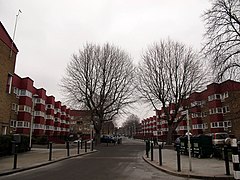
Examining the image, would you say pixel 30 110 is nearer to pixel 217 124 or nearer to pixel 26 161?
pixel 26 161

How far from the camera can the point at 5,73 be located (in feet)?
81.8

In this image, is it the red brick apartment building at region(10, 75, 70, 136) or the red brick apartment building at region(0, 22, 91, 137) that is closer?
the red brick apartment building at region(0, 22, 91, 137)

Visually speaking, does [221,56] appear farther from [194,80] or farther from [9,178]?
[194,80]

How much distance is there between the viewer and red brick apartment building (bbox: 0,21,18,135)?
24.4 m

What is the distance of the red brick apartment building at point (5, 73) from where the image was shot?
2436 cm

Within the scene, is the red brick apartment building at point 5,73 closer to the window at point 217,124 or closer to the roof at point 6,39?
the roof at point 6,39

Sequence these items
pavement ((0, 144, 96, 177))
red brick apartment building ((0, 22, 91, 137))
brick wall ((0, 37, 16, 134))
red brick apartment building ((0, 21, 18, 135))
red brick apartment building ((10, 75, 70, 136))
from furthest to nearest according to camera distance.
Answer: red brick apartment building ((10, 75, 70, 136)), red brick apartment building ((0, 22, 91, 137)), red brick apartment building ((0, 21, 18, 135)), brick wall ((0, 37, 16, 134)), pavement ((0, 144, 96, 177))

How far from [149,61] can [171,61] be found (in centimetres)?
355

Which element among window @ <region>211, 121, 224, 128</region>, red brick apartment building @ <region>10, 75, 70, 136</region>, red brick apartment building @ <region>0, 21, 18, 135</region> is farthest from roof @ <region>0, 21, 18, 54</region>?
window @ <region>211, 121, 224, 128</region>

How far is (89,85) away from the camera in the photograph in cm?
4078

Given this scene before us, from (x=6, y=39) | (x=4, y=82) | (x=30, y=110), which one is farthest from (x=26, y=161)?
(x=30, y=110)

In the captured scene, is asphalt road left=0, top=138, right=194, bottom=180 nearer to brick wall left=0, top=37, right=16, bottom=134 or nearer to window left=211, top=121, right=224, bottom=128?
brick wall left=0, top=37, right=16, bottom=134

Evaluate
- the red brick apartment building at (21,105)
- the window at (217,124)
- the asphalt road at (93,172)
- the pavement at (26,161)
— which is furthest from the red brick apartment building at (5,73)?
the window at (217,124)

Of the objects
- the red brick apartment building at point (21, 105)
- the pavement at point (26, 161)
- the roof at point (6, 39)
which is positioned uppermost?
the roof at point (6, 39)
